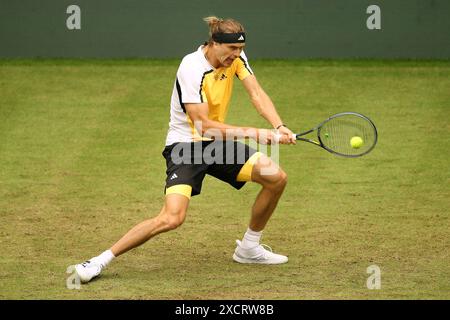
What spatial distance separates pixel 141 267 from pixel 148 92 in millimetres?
7046

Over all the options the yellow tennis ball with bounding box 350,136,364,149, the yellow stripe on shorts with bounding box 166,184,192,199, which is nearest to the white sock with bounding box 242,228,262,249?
the yellow stripe on shorts with bounding box 166,184,192,199

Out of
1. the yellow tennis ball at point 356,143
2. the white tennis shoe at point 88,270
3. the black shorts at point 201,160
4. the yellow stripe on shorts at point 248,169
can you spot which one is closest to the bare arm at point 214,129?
the black shorts at point 201,160

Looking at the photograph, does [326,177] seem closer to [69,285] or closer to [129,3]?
[69,285]

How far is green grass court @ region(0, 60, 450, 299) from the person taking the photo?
8852 mm

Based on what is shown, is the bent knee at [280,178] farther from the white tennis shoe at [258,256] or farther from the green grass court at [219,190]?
the green grass court at [219,190]

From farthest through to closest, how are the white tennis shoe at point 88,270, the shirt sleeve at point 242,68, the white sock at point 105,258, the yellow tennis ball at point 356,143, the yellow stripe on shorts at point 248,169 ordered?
1. the shirt sleeve at point 242,68
2. the yellow tennis ball at point 356,143
3. the yellow stripe on shorts at point 248,169
4. the white sock at point 105,258
5. the white tennis shoe at point 88,270

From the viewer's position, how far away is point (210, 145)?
902cm

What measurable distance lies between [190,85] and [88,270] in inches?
65.6

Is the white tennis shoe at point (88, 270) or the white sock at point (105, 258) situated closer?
the white tennis shoe at point (88, 270)

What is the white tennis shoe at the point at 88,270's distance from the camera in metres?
8.61

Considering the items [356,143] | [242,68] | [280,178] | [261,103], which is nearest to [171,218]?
[280,178]

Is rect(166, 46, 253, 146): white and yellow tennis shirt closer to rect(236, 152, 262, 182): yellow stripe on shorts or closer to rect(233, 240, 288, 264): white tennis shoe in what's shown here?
rect(236, 152, 262, 182): yellow stripe on shorts

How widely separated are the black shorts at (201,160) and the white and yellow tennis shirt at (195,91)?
9 cm

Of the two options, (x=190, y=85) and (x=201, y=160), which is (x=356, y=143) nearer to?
(x=201, y=160)
